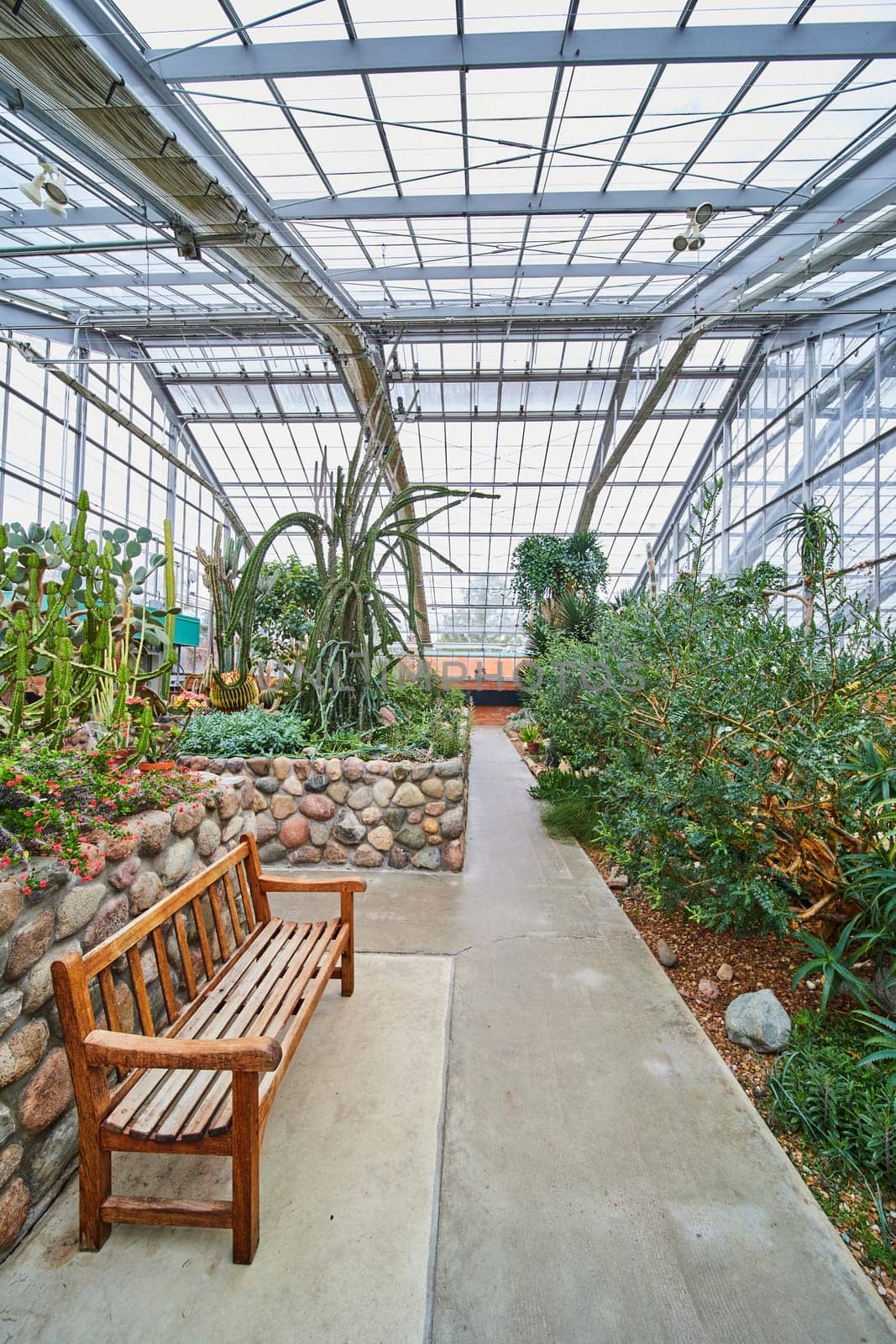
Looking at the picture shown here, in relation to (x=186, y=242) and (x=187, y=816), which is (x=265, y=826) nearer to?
(x=187, y=816)

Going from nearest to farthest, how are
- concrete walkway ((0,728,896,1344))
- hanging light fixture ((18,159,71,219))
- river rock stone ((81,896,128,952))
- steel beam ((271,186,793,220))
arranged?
concrete walkway ((0,728,896,1344)) → river rock stone ((81,896,128,952)) → hanging light fixture ((18,159,71,219)) → steel beam ((271,186,793,220))

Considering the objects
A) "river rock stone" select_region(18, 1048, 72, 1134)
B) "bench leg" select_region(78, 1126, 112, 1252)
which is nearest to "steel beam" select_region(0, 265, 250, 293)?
"river rock stone" select_region(18, 1048, 72, 1134)

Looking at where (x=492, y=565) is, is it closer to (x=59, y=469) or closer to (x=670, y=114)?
(x=59, y=469)

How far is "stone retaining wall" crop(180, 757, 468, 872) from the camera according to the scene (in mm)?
4164

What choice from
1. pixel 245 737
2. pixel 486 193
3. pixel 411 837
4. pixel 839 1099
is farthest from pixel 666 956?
pixel 486 193

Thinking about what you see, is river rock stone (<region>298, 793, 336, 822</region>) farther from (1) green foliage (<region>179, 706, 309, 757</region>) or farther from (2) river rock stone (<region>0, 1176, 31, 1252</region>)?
(2) river rock stone (<region>0, 1176, 31, 1252</region>)

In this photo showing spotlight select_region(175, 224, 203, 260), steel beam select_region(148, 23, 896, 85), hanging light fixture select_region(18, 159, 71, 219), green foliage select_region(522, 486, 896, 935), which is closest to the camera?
green foliage select_region(522, 486, 896, 935)

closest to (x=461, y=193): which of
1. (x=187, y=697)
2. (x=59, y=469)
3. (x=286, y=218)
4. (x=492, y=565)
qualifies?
(x=286, y=218)

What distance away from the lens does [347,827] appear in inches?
165

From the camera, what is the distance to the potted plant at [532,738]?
370 inches

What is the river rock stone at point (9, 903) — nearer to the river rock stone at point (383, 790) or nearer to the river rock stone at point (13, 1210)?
the river rock stone at point (13, 1210)

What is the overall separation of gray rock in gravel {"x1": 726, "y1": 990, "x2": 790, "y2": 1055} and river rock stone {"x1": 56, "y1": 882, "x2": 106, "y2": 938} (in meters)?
2.16

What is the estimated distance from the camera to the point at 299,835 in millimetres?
4184

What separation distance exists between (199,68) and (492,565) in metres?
15.1
